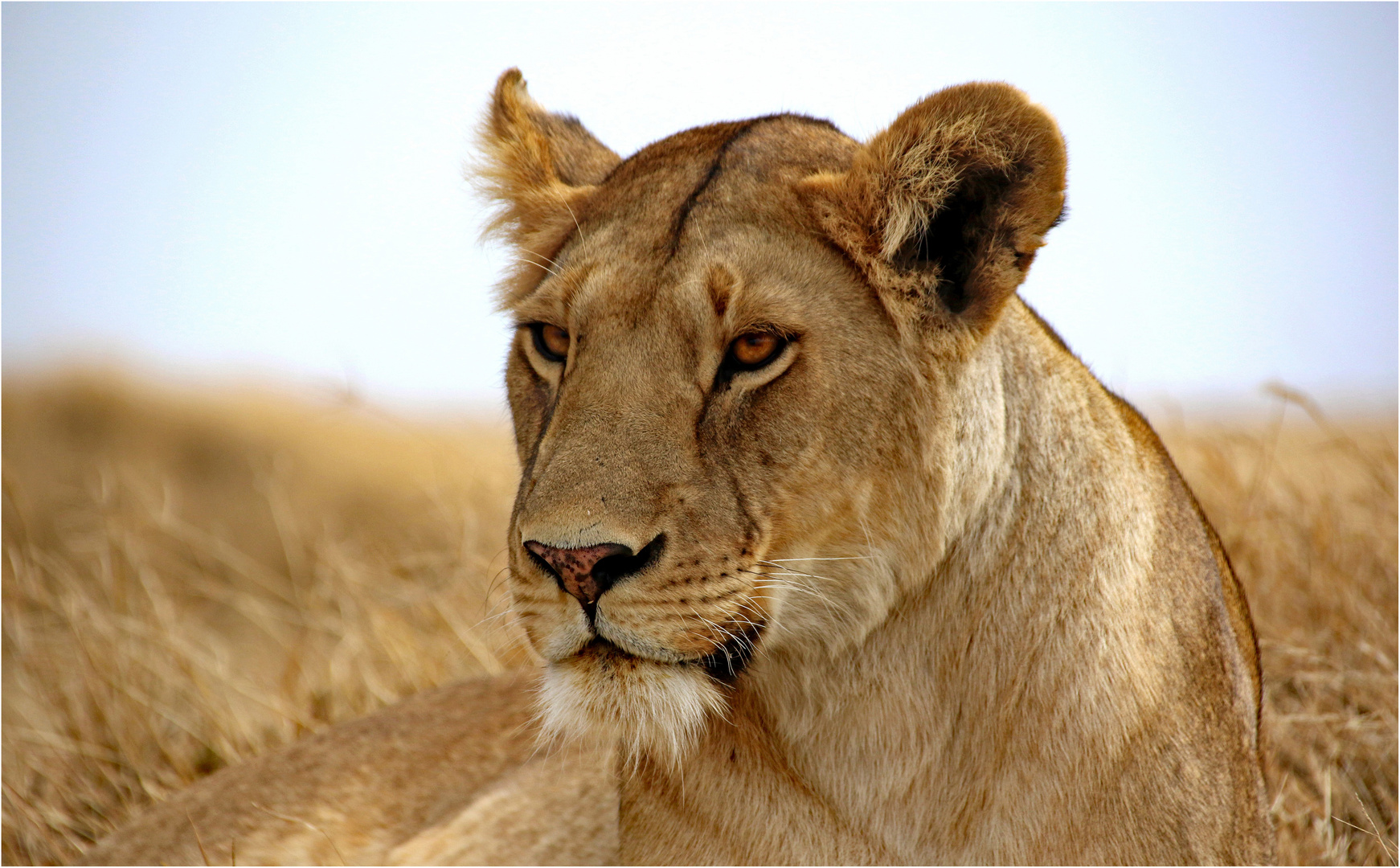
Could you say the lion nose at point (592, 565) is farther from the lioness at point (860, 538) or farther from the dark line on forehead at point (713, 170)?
the dark line on forehead at point (713, 170)

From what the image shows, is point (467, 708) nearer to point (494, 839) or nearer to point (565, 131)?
point (494, 839)

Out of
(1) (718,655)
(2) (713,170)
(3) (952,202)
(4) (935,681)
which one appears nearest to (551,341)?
(2) (713,170)

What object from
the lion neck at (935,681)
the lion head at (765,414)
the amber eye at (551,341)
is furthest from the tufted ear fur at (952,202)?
the amber eye at (551,341)

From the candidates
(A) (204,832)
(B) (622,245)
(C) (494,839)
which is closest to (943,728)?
(B) (622,245)

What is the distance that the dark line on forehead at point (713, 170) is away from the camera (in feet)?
7.97

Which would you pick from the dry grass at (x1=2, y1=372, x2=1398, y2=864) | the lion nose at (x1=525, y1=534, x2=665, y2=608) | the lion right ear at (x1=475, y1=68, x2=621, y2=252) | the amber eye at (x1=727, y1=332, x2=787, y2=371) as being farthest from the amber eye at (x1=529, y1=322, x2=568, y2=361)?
the dry grass at (x1=2, y1=372, x2=1398, y2=864)

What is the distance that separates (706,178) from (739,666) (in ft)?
3.39

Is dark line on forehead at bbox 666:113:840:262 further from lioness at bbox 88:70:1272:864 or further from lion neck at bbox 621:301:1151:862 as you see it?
lion neck at bbox 621:301:1151:862

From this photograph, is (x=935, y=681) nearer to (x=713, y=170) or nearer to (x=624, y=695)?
(x=624, y=695)

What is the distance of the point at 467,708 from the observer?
148 inches

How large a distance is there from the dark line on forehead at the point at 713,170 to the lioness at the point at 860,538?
0.5 inches

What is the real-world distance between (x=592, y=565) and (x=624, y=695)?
0.28 meters

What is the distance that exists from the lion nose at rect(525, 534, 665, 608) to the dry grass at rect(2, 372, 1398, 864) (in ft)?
4.46

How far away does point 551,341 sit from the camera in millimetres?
2590
